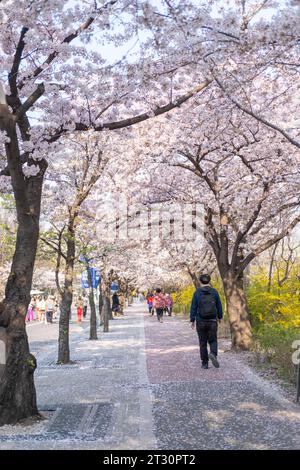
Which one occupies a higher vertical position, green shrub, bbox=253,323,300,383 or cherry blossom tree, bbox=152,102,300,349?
cherry blossom tree, bbox=152,102,300,349

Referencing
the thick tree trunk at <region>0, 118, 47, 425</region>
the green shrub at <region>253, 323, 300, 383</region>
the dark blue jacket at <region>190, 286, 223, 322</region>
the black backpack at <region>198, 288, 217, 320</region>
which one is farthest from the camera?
the dark blue jacket at <region>190, 286, 223, 322</region>

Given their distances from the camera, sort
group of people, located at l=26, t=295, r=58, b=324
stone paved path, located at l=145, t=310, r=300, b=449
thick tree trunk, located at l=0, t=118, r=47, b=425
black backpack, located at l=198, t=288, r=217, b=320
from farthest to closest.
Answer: group of people, located at l=26, t=295, r=58, b=324 < black backpack, located at l=198, t=288, r=217, b=320 < thick tree trunk, located at l=0, t=118, r=47, b=425 < stone paved path, located at l=145, t=310, r=300, b=449

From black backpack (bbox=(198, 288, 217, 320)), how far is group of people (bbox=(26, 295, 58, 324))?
976 inches

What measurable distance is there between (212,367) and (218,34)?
21.6ft

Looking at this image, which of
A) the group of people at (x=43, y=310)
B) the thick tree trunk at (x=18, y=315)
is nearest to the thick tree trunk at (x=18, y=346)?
the thick tree trunk at (x=18, y=315)

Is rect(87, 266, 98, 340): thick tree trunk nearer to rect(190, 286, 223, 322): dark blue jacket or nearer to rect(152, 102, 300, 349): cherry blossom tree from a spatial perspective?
rect(152, 102, 300, 349): cherry blossom tree

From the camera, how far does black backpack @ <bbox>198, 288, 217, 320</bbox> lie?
10365mm

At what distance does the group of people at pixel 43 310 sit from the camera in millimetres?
37719

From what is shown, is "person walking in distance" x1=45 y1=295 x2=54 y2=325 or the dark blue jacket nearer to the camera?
the dark blue jacket

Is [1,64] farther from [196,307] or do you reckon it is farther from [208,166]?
[208,166]

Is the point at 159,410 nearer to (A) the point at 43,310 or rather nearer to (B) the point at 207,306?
(B) the point at 207,306

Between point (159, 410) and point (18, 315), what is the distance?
212 cm

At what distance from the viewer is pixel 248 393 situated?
26.6ft

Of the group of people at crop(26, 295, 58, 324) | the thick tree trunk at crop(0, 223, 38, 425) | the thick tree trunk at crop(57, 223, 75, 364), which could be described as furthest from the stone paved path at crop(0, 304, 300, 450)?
the group of people at crop(26, 295, 58, 324)
